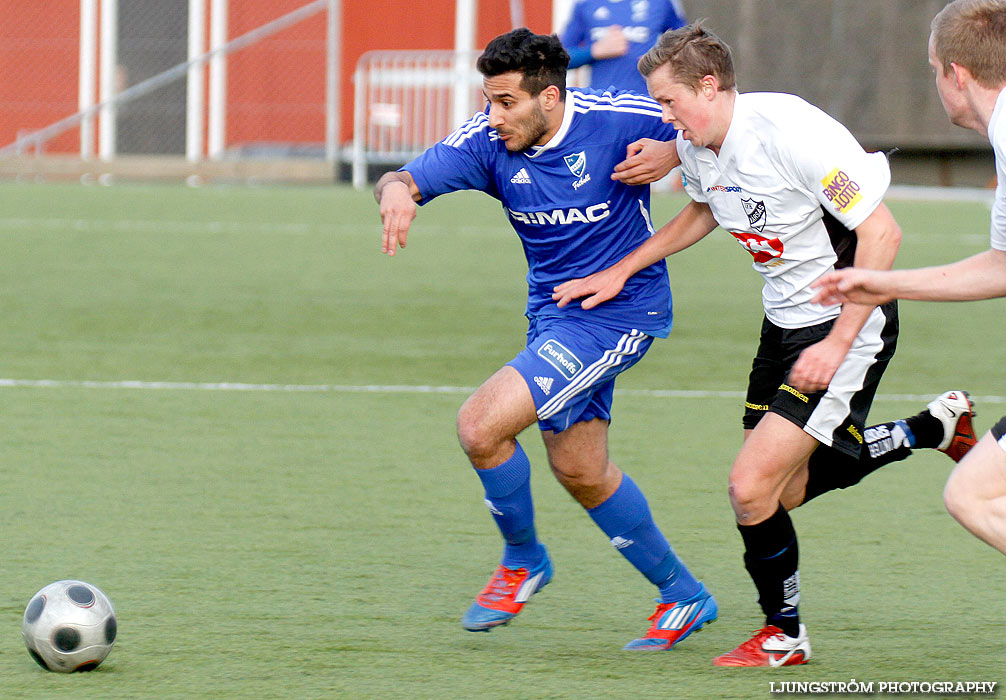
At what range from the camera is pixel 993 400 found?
7844mm

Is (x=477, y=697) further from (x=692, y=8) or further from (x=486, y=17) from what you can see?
(x=486, y=17)

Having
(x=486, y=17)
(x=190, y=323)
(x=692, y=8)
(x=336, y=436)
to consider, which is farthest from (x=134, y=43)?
(x=336, y=436)

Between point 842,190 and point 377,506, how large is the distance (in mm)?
2493

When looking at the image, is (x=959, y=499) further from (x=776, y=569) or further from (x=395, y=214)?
(x=395, y=214)

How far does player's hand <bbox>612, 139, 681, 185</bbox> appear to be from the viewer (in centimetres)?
435

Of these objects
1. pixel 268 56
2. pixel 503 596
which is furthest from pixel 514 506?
pixel 268 56

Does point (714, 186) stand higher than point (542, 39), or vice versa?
point (542, 39)

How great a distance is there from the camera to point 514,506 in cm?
434

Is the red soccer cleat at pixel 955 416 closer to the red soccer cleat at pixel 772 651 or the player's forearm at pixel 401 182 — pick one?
the red soccer cleat at pixel 772 651

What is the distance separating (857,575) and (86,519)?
2.78 m

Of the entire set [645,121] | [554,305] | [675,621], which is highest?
[645,121]

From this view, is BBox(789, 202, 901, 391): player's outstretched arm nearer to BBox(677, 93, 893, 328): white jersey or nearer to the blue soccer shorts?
BBox(677, 93, 893, 328): white jersey

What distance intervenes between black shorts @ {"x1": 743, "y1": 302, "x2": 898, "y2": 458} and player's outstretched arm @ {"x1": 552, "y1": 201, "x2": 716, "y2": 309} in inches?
14.5

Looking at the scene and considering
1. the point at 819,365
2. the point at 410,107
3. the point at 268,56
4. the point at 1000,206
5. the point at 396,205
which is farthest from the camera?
the point at 268,56
